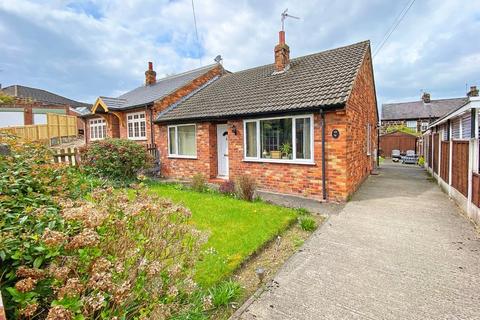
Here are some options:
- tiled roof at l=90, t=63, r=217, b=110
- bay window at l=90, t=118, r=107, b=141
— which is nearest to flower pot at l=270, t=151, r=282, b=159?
tiled roof at l=90, t=63, r=217, b=110

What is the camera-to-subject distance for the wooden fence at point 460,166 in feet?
21.0

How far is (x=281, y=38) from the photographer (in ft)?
38.5

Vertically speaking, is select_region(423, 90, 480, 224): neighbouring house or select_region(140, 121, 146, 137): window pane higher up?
select_region(140, 121, 146, 137): window pane

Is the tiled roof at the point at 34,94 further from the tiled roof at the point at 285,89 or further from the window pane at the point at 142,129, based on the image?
the tiled roof at the point at 285,89

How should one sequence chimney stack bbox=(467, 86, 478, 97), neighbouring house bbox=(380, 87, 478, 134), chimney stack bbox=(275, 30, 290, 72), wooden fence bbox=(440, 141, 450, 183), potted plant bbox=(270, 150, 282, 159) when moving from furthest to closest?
neighbouring house bbox=(380, 87, 478, 134) → chimney stack bbox=(467, 86, 478, 97) → chimney stack bbox=(275, 30, 290, 72) → potted plant bbox=(270, 150, 282, 159) → wooden fence bbox=(440, 141, 450, 183)

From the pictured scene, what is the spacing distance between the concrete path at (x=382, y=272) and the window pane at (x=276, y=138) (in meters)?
3.27

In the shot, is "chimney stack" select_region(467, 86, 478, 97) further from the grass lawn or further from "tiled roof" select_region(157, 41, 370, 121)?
the grass lawn

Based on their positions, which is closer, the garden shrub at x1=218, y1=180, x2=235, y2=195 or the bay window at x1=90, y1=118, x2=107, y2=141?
the garden shrub at x1=218, y1=180, x2=235, y2=195

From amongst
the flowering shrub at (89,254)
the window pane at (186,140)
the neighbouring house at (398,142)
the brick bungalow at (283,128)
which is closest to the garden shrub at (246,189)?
the brick bungalow at (283,128)

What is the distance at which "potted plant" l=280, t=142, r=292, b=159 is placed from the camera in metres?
8.76

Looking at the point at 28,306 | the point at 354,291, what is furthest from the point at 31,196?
the point at 354,291

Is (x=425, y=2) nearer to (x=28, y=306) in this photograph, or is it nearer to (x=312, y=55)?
(x=312, y=55)

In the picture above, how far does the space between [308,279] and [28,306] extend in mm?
3220

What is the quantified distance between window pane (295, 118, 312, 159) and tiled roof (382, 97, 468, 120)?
34.6 metres
